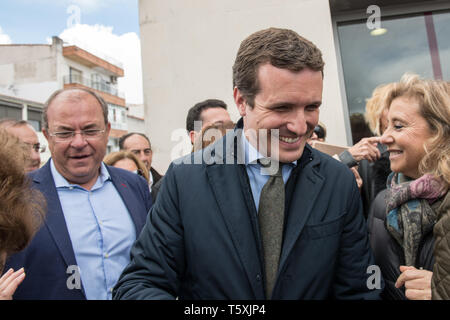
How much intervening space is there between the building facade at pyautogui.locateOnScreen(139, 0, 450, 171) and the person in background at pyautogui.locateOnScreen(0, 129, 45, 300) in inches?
113

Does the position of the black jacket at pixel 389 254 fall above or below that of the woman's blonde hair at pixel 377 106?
below

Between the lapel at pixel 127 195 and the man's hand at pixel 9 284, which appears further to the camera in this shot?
the lapel at pixel 127 195

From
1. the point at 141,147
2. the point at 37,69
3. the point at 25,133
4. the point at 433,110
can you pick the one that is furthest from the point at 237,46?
the point at 37,69

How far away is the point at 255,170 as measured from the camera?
1459mm

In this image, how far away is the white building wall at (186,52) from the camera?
14.1ft

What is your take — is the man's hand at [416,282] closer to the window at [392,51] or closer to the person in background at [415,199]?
the person in background at [415,199]

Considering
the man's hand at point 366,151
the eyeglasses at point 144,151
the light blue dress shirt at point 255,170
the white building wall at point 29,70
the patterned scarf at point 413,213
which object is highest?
the white building wall at point 29,70

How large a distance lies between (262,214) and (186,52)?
11.5ft

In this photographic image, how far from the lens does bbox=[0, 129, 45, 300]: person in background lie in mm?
1335

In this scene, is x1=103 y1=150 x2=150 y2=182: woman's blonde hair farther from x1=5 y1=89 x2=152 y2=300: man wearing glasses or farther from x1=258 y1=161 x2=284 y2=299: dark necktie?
x1=258 y1=161 x2=284 y2=299: dark necktie

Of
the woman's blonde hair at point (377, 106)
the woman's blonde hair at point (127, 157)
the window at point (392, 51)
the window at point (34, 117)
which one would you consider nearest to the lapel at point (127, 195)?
the woman's blonde hair at point (127, 157)

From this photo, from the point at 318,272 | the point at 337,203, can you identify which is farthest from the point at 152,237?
the point at 337,203

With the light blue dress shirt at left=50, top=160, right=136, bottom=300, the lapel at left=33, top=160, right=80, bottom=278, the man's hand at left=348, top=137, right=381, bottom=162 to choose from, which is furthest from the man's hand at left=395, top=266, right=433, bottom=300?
the lapel at left=33, top=160, right=80, bottom=278

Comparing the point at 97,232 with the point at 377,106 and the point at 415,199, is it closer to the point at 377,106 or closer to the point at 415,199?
the point at 415,199
